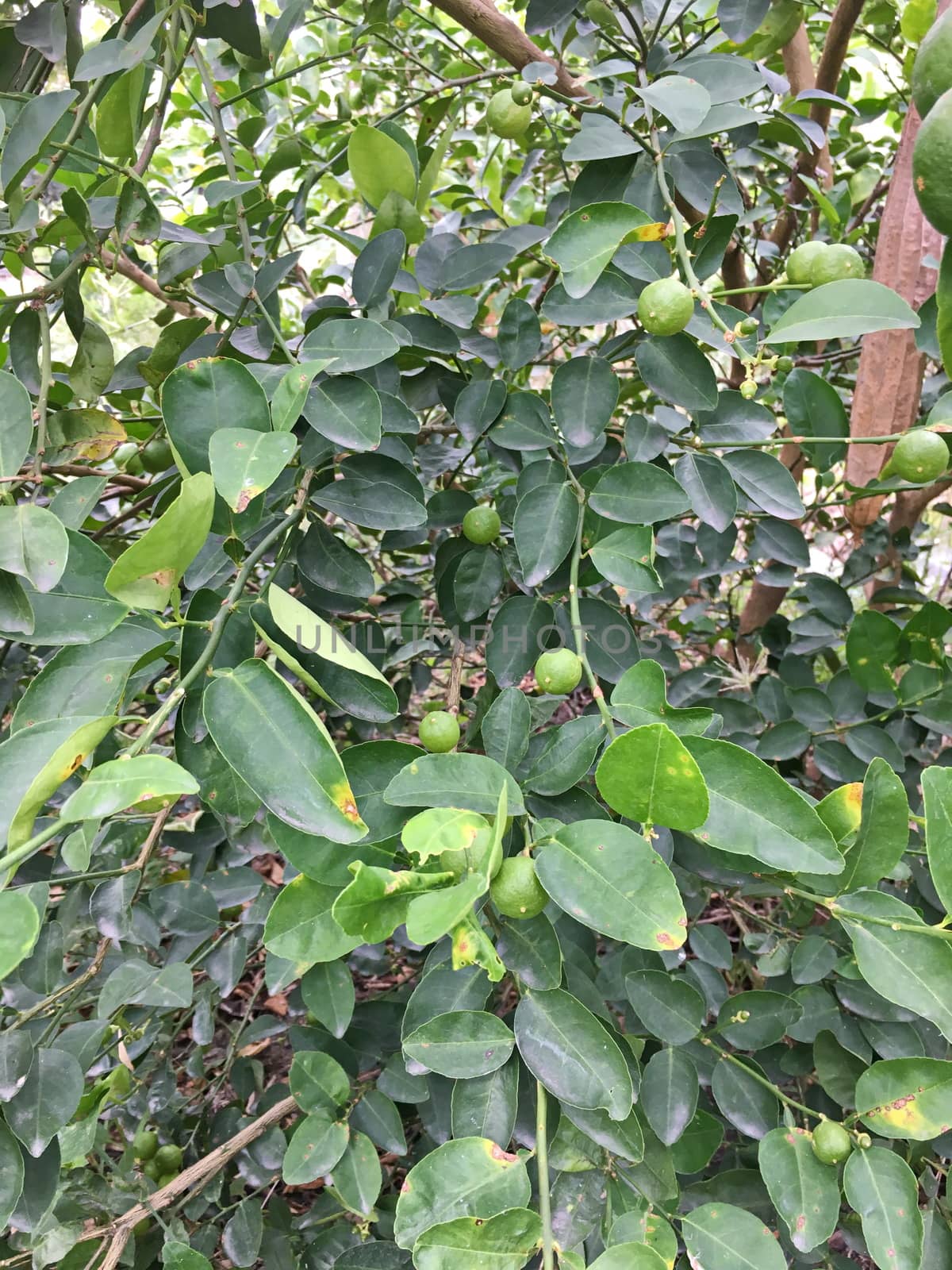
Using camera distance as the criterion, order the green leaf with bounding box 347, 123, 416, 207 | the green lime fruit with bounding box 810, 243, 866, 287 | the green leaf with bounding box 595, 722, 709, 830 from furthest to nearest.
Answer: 1. the green leaf with bounding box 347, 123, 416, 207
2. the green lime fruit with bounding box 810, 243, 866, 287
3. the green leaf with bounding box 595, 722, 709, 830

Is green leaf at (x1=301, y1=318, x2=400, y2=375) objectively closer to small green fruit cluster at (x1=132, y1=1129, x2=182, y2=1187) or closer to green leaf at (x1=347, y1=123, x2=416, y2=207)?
green leaf at (x1=347, y1=123, x2=416, y2=207)

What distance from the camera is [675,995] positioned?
0.69 m

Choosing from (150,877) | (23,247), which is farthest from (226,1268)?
(23,247)

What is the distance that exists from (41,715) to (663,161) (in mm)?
736

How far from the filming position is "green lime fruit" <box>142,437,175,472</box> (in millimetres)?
966

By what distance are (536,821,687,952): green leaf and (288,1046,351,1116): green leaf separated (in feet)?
1.26

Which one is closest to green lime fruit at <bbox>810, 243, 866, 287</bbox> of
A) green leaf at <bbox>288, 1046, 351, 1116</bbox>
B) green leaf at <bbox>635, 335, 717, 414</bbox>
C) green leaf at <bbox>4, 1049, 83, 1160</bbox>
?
green leaf at <bbox>635, 335, 717, 414</bbox>

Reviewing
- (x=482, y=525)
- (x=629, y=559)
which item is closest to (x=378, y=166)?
(x=482, y=525)

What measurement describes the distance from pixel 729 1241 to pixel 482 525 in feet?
2.05

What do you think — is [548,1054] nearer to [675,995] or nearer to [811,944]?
[675,995]

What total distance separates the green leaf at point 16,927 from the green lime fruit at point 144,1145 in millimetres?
665

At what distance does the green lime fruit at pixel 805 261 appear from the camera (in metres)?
0.71

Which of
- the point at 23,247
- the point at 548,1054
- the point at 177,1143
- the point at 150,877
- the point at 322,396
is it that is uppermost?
the point at 23,247

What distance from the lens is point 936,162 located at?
0.36 meters
